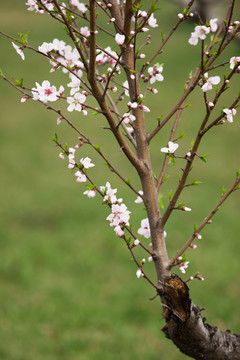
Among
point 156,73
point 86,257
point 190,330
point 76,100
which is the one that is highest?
point 86,257

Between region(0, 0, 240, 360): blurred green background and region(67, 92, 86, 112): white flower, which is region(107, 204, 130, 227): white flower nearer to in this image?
region(67, 92, 86, 112): white flower

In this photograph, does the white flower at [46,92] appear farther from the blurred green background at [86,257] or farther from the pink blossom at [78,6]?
the blurred green background at [86,257]

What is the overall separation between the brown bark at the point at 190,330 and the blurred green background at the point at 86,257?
84.8 inches

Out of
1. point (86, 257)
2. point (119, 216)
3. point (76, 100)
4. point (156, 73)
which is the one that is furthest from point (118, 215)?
point (86, 257)

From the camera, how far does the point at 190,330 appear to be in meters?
1.72

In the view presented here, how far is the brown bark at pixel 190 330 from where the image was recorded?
1688mm

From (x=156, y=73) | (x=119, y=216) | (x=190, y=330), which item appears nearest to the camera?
(x=190, y=330)

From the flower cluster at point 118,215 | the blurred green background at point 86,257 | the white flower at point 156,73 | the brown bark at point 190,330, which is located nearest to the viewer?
the brown bark at point 190,330

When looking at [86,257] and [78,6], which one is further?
[86,257]

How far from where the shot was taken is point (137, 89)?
1826 millimetres

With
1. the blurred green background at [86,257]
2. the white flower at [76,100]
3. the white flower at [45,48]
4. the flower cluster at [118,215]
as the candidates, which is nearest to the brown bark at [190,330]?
the flower cluster at [118,215]

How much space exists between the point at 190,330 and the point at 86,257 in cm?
379

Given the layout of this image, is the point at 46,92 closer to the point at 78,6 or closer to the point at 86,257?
the point at 78,6

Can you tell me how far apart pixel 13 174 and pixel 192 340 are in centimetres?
621
